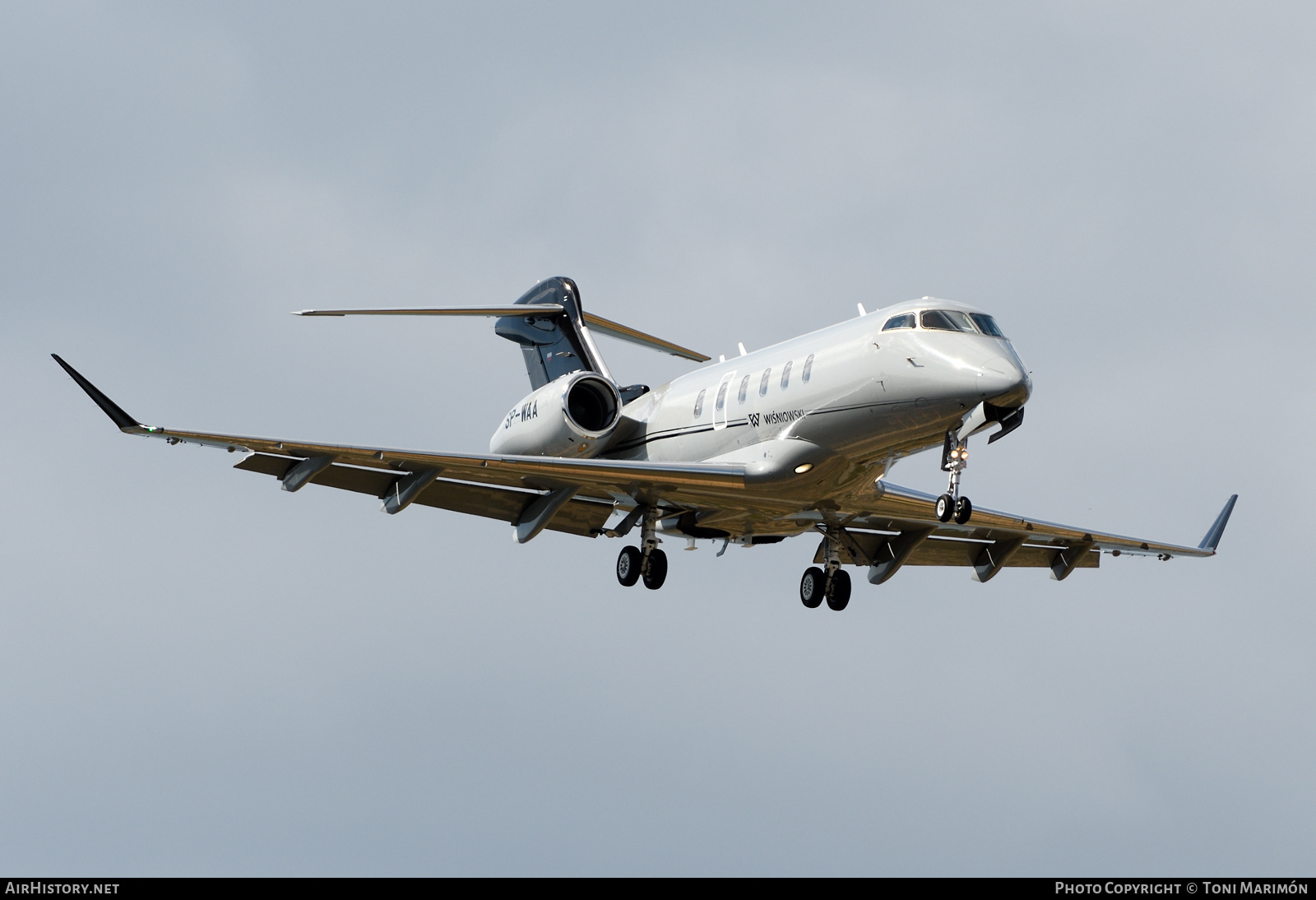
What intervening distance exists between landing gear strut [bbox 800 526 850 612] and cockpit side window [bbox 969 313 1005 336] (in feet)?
19.5

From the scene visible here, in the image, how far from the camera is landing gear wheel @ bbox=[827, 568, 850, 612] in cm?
2516

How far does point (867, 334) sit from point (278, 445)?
26.6ft

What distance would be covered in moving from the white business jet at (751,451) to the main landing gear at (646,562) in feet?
0.08

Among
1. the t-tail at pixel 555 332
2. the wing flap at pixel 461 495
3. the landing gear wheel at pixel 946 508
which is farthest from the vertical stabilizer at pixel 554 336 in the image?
the landing gear wheel at pixel 946 508

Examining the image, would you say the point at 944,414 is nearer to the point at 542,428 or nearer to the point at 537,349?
the point at 542,428

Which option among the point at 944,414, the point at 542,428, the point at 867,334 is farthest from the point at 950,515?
the point at 542,428

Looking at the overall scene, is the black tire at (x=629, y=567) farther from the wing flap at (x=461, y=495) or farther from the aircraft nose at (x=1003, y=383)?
the aircraft nose at (x=1003, y=383)

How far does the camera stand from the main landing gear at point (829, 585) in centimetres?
2517

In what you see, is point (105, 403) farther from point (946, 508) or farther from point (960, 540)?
point (960, 540)

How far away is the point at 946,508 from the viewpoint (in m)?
19.6

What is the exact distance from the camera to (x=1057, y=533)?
27.3 meters

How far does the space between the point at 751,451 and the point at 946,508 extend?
11.7 ft

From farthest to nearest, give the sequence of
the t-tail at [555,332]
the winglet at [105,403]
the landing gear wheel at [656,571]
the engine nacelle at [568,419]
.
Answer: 1. the t-tail at [555,332]
2. the engine nacelle at [568,419]
3. the landing gear wheel at [656,571]
4. the winglet at [105,403]
